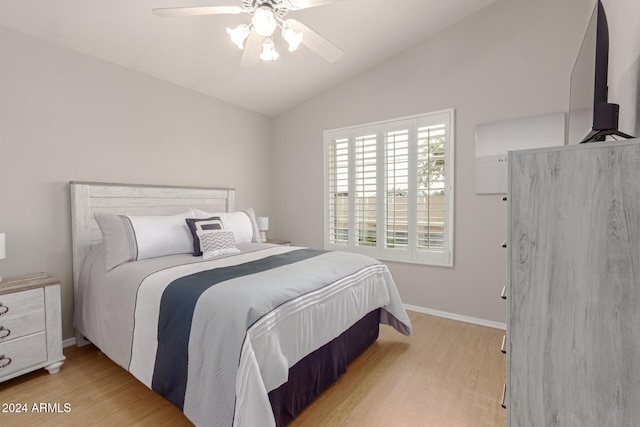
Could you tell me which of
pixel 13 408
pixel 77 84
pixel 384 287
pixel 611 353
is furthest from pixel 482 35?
pixel 13 408

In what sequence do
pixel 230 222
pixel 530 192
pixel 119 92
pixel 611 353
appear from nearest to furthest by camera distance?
pixel 611 353 → pixel 530 192 → pixel 119 92 → pixel 230 222

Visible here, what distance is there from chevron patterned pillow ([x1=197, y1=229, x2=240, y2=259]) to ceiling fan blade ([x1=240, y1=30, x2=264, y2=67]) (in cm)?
136

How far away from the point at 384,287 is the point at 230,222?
1.65 meters

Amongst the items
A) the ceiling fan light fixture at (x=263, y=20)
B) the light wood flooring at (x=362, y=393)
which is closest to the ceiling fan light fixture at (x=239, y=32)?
the ceiling fan light fixture at (x=263, y=20)

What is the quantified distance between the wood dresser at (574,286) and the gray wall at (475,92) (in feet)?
7.07

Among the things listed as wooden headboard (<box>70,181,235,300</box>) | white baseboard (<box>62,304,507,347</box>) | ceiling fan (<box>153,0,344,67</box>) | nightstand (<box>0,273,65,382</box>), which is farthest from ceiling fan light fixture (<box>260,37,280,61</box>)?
white baseboard (<box>62,304,507,347</box>)

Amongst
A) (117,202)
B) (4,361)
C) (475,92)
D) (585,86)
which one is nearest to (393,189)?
(475,92)

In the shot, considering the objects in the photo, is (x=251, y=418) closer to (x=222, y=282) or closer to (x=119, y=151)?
(x=222, y=282)

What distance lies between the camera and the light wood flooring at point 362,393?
66.4 inches

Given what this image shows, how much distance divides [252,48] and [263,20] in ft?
1.10

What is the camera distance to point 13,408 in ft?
5.85

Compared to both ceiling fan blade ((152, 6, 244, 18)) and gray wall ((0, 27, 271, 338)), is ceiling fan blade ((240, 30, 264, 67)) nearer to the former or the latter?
ceiling fan blade ((152, 6, 244, 18))

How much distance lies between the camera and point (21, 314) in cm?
198

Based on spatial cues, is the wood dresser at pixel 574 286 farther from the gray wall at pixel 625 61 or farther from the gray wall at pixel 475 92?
the gray wall at pixel 475 92
